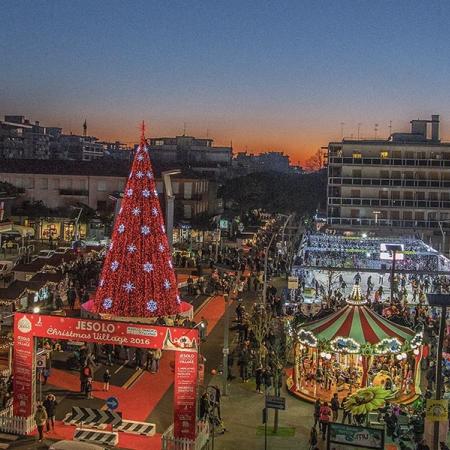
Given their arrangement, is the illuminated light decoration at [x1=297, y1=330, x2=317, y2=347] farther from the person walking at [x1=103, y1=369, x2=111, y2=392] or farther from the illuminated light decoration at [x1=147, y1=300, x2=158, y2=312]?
the person walking at [x1=103, y1=369, x2=111, y2=392]

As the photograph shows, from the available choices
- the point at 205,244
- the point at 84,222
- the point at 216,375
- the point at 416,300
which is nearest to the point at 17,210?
the point at 84,222

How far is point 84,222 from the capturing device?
6619cm

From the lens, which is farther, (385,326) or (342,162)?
(342,162)

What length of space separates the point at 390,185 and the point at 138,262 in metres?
48.9

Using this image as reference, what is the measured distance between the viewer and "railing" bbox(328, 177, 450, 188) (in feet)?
235

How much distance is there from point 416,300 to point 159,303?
16.9 meters

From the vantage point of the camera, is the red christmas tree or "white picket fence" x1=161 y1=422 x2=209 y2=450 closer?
"white picket fence" x1=161 y1=422 x2=209 y2=450

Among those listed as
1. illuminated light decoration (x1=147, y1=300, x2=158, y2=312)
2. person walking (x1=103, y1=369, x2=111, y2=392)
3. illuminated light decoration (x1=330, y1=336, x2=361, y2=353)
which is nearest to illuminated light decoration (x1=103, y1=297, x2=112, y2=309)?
illuminated light decoration (x1=147, y1=300, x2=158, y2=312)

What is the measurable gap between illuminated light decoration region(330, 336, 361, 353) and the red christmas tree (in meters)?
7.75

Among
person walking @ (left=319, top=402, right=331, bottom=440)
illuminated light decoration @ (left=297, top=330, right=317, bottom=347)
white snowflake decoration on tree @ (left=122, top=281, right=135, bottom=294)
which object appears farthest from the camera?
white snowflake decoration on tree @ (left=122, top=281, right=135, bottom=294)

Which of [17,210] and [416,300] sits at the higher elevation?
[17,210]

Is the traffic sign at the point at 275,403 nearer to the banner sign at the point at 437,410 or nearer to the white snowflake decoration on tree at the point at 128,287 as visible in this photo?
the banner sign at the point at 437,410

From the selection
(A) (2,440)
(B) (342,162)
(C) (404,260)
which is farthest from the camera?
(B) (342,162)

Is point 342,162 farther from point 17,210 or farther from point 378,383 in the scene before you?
point 378,383
